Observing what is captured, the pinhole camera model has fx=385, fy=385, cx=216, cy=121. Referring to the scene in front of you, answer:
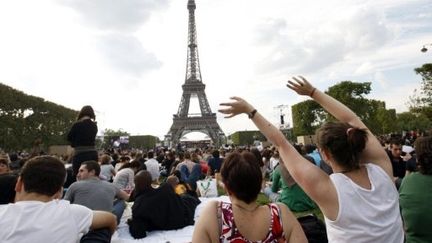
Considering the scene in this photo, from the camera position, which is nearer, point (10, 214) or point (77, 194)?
point (10, 214)

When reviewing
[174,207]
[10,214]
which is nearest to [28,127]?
[174,207]

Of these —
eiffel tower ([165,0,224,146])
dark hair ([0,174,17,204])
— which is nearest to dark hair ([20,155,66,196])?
dark hair ([0,174,17,204])

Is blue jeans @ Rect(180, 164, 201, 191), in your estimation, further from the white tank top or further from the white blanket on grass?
the white tank top

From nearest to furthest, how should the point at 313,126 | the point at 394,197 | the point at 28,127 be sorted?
the point at 394,197, the point at 28,127, the point at 313,126

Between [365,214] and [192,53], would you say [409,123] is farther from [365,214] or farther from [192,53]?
[365,214]

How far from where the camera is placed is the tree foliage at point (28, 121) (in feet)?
121

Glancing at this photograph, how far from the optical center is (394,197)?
263 centimetres

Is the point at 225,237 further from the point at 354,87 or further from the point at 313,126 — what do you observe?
the point at 313,126

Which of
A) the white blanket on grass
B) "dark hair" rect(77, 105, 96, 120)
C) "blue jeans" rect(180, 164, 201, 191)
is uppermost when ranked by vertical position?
"dark hair" rect(77, 105, 96, 120)

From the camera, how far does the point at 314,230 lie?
4.03 metres

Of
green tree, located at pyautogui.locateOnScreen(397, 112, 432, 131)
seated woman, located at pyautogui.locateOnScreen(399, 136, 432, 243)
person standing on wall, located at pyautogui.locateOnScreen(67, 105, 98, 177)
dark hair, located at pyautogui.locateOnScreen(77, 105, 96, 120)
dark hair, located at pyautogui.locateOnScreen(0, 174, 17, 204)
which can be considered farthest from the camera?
green tree, located at pyautogui.locateOnScreen(397, 112, 432, 131)

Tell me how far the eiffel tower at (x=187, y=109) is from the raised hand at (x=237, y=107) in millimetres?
75229

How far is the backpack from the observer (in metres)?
3.96

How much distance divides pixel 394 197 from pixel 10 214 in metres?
2.79
